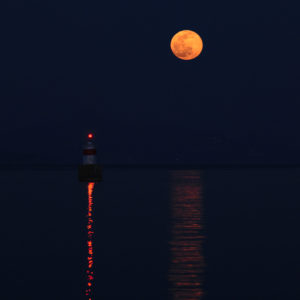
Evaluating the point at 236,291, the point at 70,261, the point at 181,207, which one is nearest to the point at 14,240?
the point at 70,261

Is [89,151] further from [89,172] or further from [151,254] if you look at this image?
[151,254]

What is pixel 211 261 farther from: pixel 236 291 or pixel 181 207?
pixel 181 207

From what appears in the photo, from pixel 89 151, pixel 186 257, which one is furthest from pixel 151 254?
pixel 89 151

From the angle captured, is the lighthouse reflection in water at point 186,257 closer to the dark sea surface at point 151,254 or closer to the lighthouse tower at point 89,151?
the dark sea surface at point 151,254

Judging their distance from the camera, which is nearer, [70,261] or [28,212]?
[70,261]

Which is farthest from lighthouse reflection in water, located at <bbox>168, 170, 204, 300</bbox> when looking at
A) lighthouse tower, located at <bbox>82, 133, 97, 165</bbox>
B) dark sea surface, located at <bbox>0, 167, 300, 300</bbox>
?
lighthouse tower, located at <bbox>82, 133, 97, 165</bbox>

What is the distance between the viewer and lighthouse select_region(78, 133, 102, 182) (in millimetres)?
39406

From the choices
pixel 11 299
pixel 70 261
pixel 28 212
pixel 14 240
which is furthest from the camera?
pixel 28 212

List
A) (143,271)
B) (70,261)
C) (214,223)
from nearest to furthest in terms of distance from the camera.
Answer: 1. (143,271)
2. (70,261)
3. (214,223)

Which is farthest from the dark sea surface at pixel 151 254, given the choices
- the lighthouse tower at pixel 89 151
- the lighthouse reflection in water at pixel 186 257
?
the lighthouse tower at pixel 89 151

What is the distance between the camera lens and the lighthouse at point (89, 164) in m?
39.4

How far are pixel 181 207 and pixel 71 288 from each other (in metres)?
15.0

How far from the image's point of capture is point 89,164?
41406 mm

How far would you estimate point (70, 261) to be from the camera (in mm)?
11477
